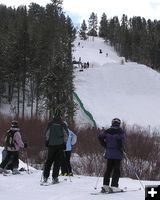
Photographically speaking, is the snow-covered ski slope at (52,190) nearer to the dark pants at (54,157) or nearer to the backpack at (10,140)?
the dark pants at (54,157)

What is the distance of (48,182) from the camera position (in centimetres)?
1173

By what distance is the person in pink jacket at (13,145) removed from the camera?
1338 centimetres

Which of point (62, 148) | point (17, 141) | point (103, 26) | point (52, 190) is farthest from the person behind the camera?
point (103, 26)

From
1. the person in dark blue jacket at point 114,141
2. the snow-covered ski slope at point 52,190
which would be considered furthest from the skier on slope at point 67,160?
the person in dark blue jacket at point 114,141

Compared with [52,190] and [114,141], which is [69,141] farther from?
[114,141]

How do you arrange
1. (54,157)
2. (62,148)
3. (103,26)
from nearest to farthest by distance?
1. (62,148)
2. (54,157)
3. (103,26)

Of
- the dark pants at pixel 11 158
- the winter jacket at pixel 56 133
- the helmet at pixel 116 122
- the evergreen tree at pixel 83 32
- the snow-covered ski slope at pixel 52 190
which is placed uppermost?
the evergreen tree at pixel 83 32

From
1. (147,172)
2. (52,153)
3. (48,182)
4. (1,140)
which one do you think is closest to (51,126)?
(52,153)

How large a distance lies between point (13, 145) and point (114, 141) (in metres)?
4.08

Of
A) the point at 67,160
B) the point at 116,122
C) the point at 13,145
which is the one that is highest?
the point at 116,122

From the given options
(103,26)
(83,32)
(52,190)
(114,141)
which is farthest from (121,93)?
(103,26)

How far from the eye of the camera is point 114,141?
400 inches

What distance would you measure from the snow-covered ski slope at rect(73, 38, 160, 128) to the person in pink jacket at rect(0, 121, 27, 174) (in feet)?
133

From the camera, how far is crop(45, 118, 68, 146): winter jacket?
37.1 feet
